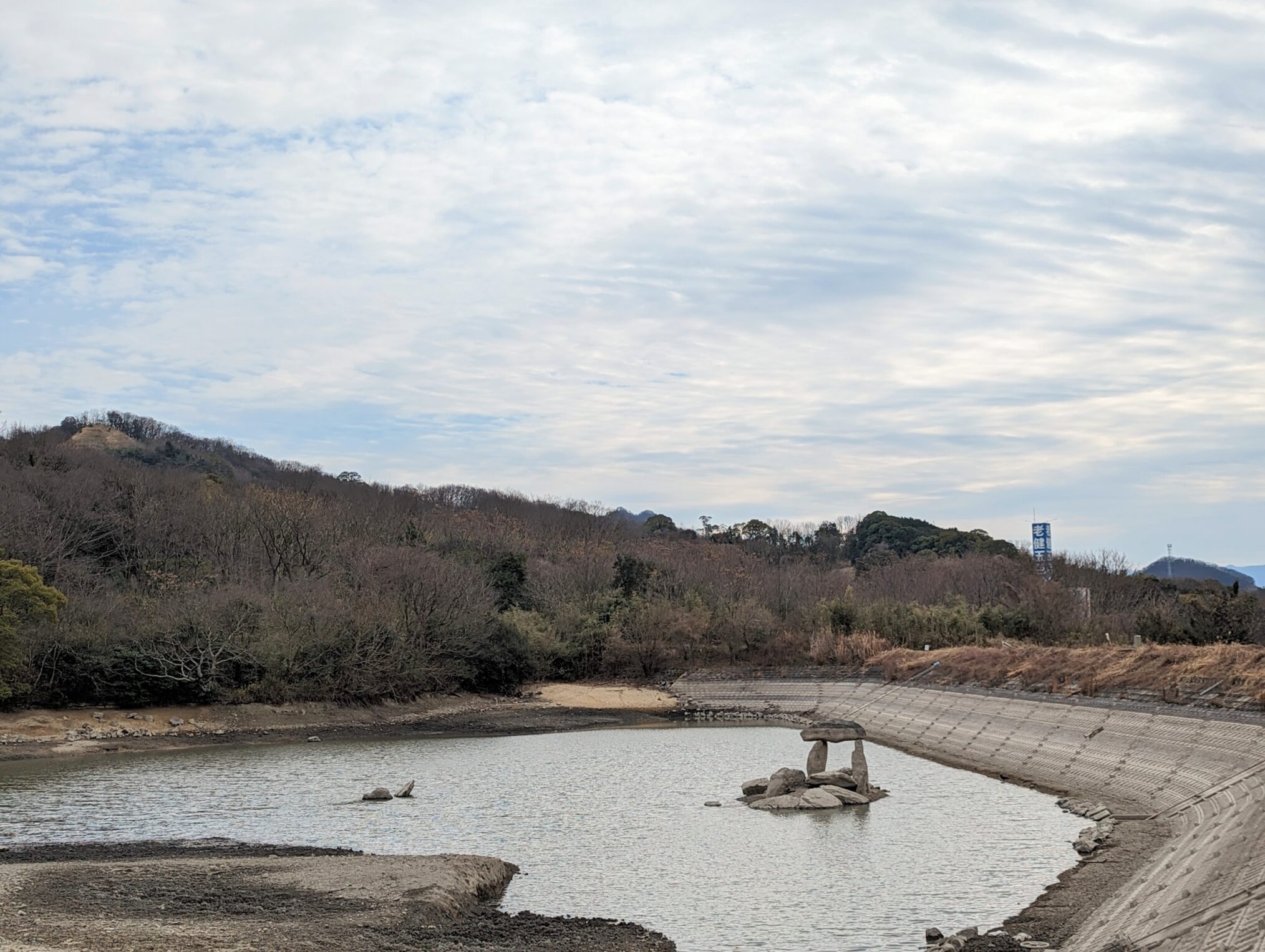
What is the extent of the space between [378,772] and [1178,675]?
2355 centimetres

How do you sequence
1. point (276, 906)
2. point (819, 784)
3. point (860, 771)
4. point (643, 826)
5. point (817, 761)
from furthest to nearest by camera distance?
point (817, 761)
point (860, 771)
point (819, 784)
point (643, 826)
point (276, 906)

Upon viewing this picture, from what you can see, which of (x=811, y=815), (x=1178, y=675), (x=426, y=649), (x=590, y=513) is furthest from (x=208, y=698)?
(x=590, y=513)

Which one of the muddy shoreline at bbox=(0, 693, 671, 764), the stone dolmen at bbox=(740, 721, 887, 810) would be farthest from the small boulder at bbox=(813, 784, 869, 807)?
the muddy shoreline at bbox=(0, 693, 671, 764)

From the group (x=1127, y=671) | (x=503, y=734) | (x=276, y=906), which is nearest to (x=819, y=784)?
(x=1127, y=671)

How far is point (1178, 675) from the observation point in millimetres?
32156

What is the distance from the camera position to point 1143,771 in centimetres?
2834

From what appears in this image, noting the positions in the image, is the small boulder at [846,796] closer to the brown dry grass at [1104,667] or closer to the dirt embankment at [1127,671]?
the dirt embankment at [1127,671]

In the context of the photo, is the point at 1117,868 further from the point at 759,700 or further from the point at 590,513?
the point at 590,513

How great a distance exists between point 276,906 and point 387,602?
47774mm

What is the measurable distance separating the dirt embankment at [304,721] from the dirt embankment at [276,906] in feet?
82.2

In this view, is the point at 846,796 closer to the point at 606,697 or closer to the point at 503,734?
the point at 503,734

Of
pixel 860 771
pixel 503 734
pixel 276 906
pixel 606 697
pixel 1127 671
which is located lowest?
pixel 503 734

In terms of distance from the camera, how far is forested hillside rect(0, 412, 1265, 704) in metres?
51.8

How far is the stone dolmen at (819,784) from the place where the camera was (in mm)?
29047
